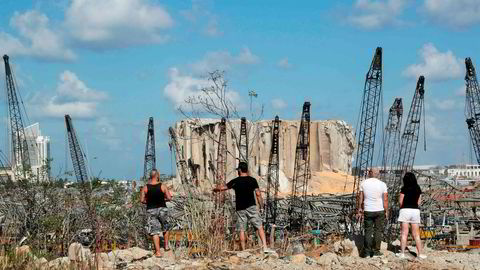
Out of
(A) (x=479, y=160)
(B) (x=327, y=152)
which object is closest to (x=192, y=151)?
(B) (x=327, y=152)

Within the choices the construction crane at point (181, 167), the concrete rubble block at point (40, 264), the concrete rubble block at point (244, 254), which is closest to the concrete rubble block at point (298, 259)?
the concrete rubble block at point (244, 254)

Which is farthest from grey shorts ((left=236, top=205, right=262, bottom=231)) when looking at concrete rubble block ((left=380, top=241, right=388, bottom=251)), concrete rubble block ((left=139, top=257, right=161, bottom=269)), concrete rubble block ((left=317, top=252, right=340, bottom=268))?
concrete rubble block ((left=380, top=241, right=388, bottom=251))

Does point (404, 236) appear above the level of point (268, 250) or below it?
above

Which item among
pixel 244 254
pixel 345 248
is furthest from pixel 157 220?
pixel 345 248

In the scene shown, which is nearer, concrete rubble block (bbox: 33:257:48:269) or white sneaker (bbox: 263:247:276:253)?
concrete rubble block (bbox: 33:257:48:269)

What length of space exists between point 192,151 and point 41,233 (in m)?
87.0

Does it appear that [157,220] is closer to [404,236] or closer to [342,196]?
[404,236]

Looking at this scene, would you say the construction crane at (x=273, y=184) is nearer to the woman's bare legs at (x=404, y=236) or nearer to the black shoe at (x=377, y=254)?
the black shoe at (x=377, y=254)

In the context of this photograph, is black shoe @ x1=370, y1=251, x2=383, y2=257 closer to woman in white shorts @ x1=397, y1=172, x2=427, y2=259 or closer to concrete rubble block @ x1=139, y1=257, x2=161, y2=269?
woman in white shorts @ x1=397, y1=172, x2=427, y2=259

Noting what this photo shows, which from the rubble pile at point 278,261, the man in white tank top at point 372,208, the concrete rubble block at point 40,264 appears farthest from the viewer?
the man in white tank top at point 372,208

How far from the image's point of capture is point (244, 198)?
13375 mm

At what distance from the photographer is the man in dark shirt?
13.2m

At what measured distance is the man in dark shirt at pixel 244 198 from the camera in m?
13.2

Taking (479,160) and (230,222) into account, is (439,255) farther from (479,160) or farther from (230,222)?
(479,160)
